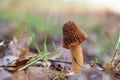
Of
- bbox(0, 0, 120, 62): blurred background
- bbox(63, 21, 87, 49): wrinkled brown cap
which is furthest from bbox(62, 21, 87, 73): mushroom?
bbox(0, 0, 120, 62): blurred background

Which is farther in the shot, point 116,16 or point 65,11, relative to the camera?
point 65,11

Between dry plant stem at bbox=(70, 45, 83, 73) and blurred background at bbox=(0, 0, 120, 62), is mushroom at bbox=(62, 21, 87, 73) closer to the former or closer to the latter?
dry plant stem at bbox=(70, 45, 83, 73)

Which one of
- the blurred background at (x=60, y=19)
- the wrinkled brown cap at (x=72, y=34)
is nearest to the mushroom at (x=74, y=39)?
the wrinkled brown cap at (x=72, y=34)

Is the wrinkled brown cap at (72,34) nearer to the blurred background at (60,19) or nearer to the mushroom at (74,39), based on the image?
the mushroom at (74,39)

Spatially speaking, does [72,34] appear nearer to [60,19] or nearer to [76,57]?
[76,57]

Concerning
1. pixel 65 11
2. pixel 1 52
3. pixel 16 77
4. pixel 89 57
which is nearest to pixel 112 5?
pixel 65 11

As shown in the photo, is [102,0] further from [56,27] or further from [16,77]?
[16,77]

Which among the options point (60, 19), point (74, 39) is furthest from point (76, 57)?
point (60, 19)
